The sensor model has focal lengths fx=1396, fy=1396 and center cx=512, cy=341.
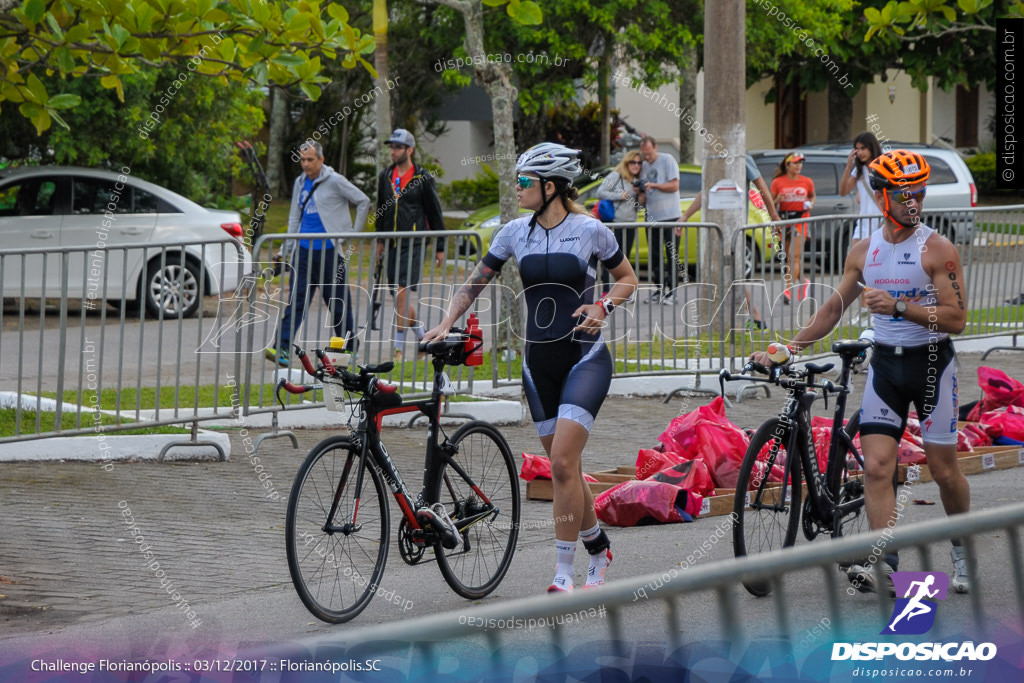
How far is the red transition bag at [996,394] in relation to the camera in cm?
928

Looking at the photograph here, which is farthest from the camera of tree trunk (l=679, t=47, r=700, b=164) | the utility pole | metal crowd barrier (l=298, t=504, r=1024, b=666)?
tree trunk (l=679, t=47, r=700, b=164)

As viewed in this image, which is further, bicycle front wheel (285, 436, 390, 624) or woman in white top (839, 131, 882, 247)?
woman in white top (839, 131, 882, 247)

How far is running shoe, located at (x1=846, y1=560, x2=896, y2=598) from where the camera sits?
2.58 metres

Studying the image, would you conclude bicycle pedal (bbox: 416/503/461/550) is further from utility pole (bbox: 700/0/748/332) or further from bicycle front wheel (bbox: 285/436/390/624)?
utility pole (bbox: 700/0/748/332)

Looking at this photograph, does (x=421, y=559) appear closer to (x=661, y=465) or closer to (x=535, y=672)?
(x=661, y=465)

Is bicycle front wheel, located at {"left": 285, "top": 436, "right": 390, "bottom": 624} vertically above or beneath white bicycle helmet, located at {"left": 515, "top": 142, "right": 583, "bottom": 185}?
beneath

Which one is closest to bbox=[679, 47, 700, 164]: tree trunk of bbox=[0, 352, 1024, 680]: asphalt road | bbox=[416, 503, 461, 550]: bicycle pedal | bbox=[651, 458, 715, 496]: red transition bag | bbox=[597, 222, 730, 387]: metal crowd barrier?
bbox=[597, 222, 730, 387]: metal crowd barrier

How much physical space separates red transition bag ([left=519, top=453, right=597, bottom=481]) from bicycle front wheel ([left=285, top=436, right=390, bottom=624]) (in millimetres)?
2081

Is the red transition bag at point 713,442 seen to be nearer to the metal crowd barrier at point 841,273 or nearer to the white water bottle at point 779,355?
the white water bottle at point 779,355

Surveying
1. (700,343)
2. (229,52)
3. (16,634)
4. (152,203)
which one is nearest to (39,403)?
(229,52)

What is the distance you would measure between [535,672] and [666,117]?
3647 cm

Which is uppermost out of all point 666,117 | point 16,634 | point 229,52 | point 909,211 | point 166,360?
point 666,117

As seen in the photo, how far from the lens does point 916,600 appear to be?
9.20 feet

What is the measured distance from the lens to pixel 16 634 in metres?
5.48
